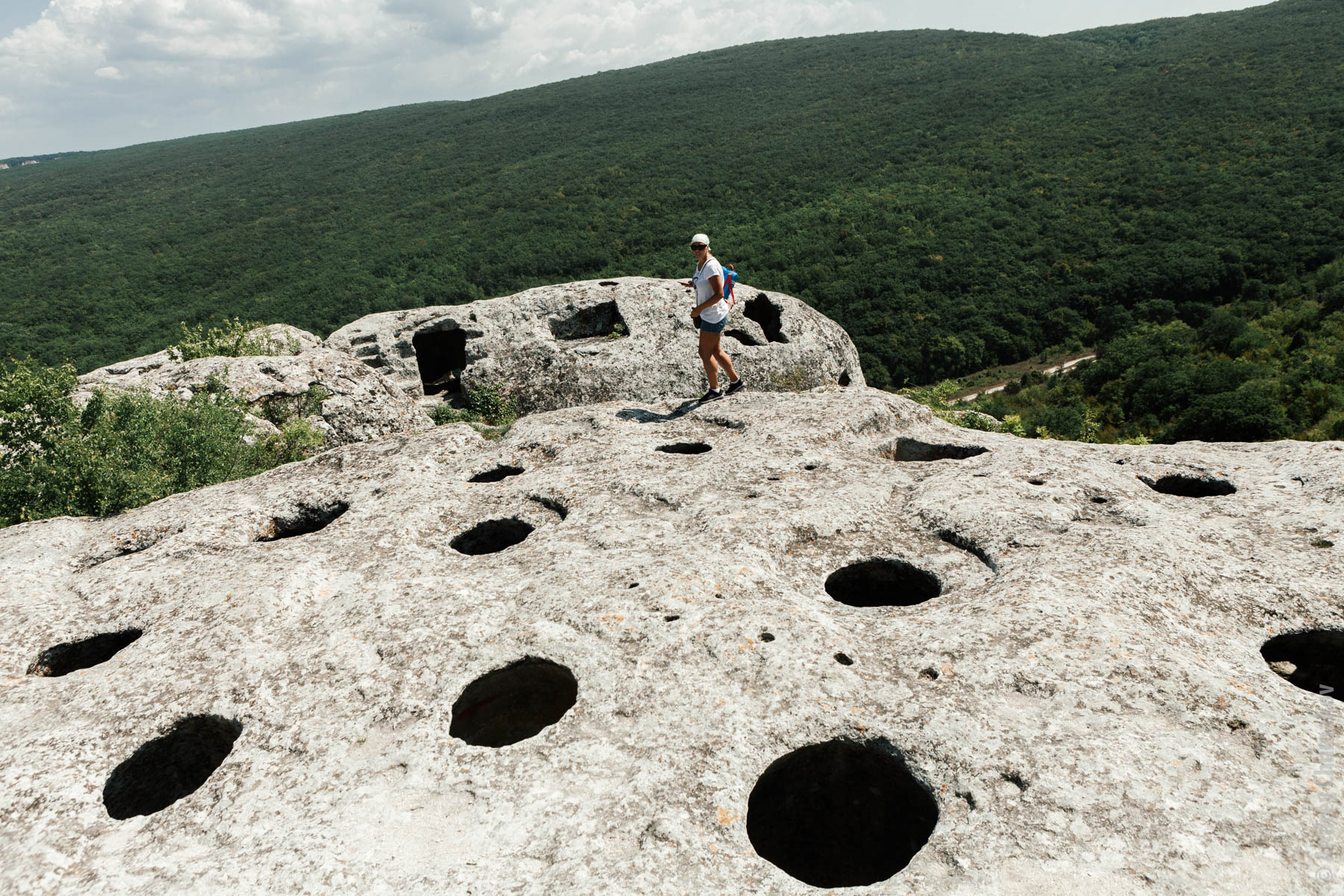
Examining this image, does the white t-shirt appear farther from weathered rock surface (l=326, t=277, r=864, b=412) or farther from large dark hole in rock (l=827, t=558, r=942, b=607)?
weathered rock surface (l=326, t=277, r=864, b=412)

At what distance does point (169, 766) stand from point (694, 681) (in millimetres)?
4530

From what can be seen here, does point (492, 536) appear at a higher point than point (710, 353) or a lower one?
lower

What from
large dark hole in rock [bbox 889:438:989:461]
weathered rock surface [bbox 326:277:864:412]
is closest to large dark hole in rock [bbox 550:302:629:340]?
weathered rock surface [bbox 326:277:864:412]

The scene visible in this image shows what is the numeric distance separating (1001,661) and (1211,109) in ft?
342

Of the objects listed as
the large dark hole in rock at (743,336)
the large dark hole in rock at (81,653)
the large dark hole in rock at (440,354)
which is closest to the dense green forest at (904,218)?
the large dark hole in rock at (743,336)

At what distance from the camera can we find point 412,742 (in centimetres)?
546

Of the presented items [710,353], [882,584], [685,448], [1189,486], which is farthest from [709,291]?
[1189,486]

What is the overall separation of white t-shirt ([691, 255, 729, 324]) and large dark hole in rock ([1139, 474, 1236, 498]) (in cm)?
622

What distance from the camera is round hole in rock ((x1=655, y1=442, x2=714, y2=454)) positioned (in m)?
10.5

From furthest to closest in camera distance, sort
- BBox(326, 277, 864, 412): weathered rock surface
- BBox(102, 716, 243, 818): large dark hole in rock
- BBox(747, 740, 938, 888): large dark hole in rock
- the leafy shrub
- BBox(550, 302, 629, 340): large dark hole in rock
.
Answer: BBox(550, 302, 629, 340): large dark hole in rock
the leafy shrub
BBox(326, 277, 864, 412): weathered rock surface
BBox(102, 716, 243, 818): large dark hole in rock
BBox(747, 740, 938, 888): large dark hole in rock

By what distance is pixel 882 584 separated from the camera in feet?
26.0

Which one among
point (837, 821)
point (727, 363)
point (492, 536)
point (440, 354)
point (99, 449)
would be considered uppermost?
point (99, 449)

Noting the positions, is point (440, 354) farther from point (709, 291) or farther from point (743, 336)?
point (709, 291)

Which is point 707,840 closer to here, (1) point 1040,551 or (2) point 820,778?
(2) point 820,778
